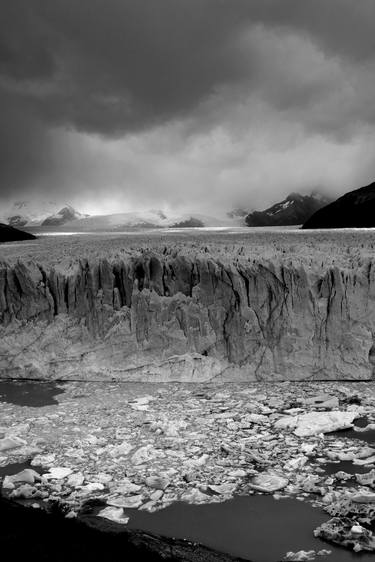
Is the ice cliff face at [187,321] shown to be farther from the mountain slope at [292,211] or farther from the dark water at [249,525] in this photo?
the mountain slope at [292,211]

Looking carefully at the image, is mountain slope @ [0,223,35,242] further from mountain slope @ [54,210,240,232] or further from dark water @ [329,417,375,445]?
mountain slope @ [54,210,240,232]

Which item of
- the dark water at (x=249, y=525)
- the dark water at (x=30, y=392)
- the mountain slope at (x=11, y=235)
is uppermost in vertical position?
the mountain slope at (x=11, y=235)

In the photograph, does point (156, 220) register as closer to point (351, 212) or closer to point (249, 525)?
point (351, 212)

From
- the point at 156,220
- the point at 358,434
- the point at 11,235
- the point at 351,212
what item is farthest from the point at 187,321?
the point at 156,220

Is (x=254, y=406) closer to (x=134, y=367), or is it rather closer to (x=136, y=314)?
(x=134, y=367)

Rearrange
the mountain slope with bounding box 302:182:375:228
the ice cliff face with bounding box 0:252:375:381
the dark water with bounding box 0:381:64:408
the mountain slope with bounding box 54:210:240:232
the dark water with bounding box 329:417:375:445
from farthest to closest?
the mountain slope with bounding box 54:210:240:232, the mountain slope with bounding box 302:182:375:228, the ice cliff face with bounding box 0:252:375:381, the dark water with bounding box 0:381:64:408, the dark water with bounding box 329:417:375:445

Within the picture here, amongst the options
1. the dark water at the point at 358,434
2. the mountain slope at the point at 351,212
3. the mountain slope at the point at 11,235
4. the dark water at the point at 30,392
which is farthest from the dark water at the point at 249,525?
the mountain slope at the point at 351,212

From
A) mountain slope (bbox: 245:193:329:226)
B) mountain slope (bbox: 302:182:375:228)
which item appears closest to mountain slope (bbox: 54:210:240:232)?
mountain slope (bbox: 245:193:329:226)
